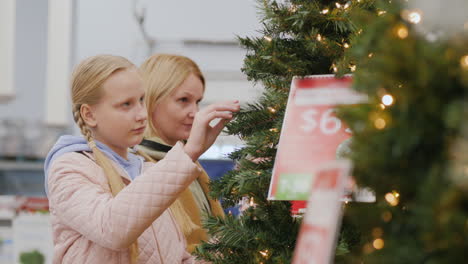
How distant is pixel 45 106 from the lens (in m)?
5.44

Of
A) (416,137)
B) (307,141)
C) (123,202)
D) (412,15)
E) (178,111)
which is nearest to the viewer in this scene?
(416,137)

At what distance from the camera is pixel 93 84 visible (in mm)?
1432

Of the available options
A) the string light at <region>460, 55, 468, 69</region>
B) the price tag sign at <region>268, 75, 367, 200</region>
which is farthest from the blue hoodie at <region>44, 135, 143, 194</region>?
the string light at <region>460, 55, 468, 69</region>

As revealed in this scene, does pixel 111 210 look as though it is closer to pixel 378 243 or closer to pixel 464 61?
pixel 378 243

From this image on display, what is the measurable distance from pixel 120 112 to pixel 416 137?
93cm

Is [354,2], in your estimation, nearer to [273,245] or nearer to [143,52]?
[273,245]

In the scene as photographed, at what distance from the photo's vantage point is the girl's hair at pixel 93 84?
1396 mm

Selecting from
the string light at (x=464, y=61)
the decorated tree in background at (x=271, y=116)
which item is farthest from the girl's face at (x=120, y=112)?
the string light at (x=464, y=61)

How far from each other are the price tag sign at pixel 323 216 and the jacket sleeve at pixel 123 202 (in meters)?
0.60

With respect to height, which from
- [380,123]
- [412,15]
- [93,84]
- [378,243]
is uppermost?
[93,84]

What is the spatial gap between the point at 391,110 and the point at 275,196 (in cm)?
42

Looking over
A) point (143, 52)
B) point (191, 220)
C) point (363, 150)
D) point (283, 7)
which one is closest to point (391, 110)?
point (363, 150)

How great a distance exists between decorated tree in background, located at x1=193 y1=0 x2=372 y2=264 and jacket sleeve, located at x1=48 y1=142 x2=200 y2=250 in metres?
0.09

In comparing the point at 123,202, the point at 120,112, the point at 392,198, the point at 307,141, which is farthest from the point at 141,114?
the point at 392,198
